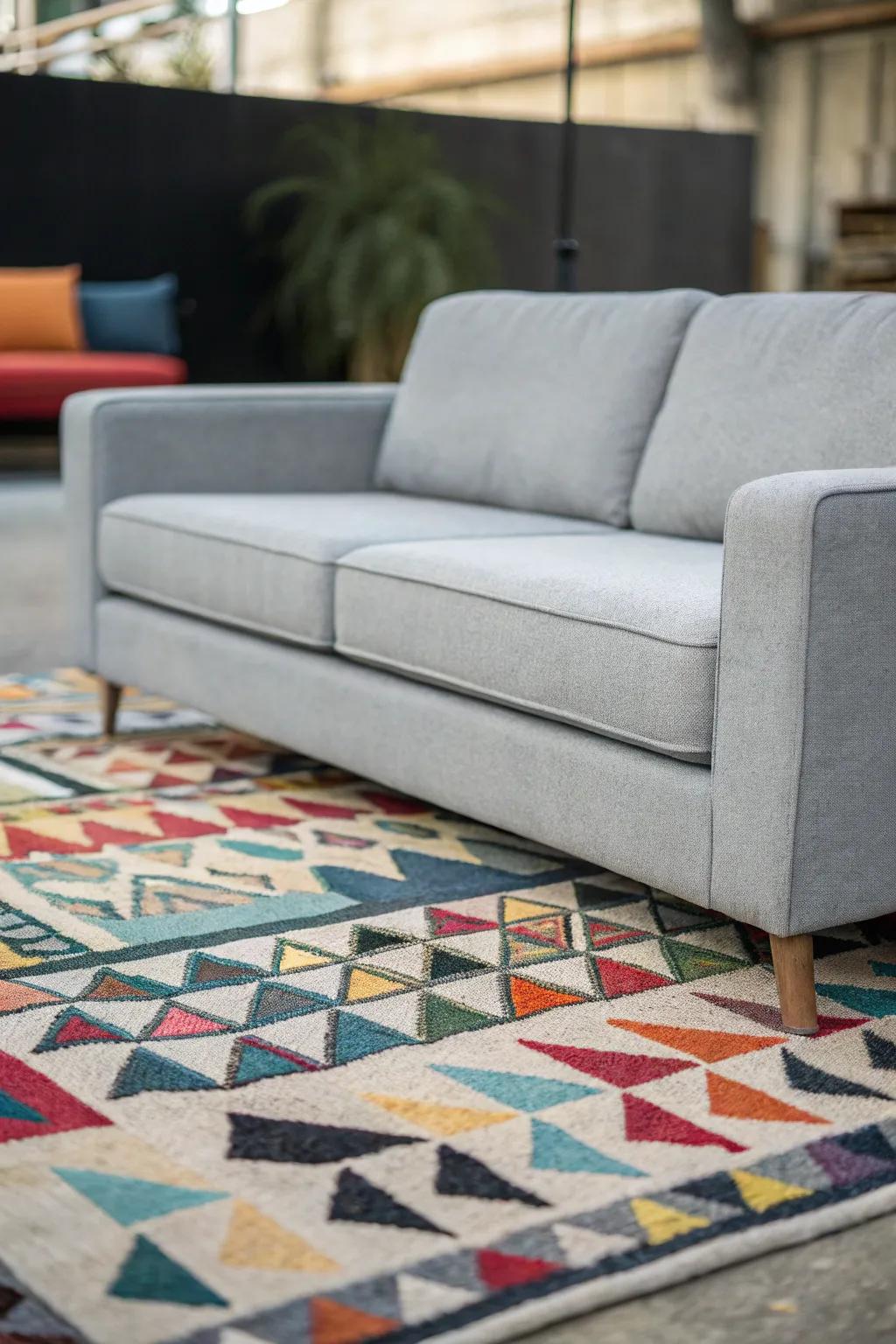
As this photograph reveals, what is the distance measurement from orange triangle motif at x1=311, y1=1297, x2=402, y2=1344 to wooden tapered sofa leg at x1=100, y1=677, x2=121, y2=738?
6.55 ft

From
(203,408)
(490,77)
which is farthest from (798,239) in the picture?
(203,408)

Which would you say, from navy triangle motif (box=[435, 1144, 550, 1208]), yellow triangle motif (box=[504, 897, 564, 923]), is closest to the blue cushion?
yellow triangle motif (box=[504, 897, 564, 923])

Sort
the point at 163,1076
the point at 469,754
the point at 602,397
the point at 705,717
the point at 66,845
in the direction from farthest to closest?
1. the point at 602,397
2. the point at 66,845
3. the point at 469,754
4. the point at 705,717
5. the point at 163,1076

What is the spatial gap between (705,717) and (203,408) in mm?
1634

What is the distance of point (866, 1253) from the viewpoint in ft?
4.48

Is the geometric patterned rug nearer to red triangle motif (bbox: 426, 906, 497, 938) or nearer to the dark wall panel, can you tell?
red triangle motif (bbox: 426, 906, 497, 938)

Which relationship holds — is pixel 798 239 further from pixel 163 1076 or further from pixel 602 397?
pixel 163 1076

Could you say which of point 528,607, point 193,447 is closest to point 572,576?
point 528,607

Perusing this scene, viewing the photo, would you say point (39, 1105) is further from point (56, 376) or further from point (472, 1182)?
point (56, 376)

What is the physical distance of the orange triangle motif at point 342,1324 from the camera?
1.22m

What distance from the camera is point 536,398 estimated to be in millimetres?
3031

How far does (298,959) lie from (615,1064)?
0.45 m

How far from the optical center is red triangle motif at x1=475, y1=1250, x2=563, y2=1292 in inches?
51.1

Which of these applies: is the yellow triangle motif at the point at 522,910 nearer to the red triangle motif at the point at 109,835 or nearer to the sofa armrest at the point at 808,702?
the sofa armrest at the point at 808,702
